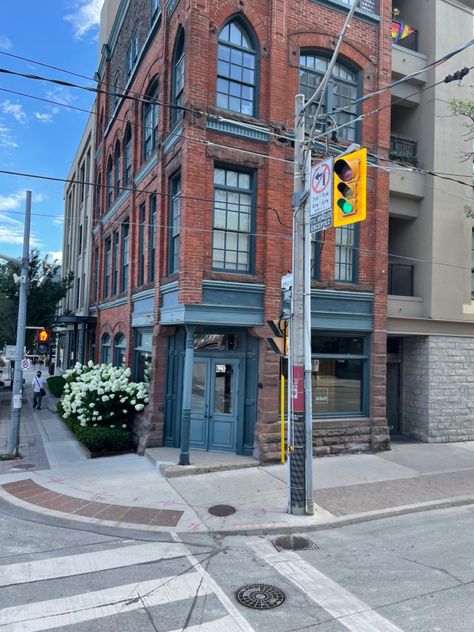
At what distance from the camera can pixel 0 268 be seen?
29438mm

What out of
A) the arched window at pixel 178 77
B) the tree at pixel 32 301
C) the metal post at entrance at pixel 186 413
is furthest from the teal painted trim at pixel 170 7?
the tree at pixel 32 301

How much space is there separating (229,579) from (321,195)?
18.4ft

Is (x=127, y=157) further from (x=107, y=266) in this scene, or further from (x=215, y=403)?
(x=215, y=403)

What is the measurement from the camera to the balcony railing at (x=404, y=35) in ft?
47.8

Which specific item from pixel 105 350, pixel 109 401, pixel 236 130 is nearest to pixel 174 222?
pixel 236 130

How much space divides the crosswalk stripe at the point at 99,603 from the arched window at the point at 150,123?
1155 centimetres

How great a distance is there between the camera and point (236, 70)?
11.6m

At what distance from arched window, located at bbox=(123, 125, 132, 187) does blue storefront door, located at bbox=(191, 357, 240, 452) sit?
8423 mm

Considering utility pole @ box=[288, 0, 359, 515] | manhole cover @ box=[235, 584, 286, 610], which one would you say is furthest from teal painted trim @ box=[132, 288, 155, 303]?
manhole cover @ box=[235, 584, 286, 610]

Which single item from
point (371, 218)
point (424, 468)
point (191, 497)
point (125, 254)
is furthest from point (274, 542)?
point (125, 254)

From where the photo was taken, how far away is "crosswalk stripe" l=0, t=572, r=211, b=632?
4730 millimetres

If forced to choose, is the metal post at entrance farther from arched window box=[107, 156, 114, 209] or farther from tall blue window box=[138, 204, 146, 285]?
arched window box=[107, 156, 114, 209]

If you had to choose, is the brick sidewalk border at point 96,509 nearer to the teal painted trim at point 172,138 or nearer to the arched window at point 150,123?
the teal painted trim at point 172,138

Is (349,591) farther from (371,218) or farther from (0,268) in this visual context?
(0,268)
